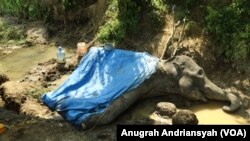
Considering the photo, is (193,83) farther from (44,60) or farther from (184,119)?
(44,60)

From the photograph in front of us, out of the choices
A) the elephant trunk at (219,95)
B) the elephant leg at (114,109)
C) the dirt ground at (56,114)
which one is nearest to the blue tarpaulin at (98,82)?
the elephant leg at (114,109)

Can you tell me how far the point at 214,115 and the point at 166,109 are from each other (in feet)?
3.76

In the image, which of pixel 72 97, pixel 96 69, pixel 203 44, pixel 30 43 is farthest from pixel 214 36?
pixel 30 43

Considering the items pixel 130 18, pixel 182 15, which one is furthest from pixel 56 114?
pixel 182 15

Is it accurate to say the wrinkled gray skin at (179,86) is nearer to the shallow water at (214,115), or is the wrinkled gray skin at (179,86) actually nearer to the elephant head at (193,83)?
the elephant head at (193,83)

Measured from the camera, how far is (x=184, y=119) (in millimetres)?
8867

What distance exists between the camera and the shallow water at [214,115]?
9.54m

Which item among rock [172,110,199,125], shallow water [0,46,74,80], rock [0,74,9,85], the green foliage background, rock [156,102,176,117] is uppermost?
the green foliage background

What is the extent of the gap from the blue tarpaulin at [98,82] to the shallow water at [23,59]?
2.94 metres

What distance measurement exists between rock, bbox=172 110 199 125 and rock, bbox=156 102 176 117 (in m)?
0.63

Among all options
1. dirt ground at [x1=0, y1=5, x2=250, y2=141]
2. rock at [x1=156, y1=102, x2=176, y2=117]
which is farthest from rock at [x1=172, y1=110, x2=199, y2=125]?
rock at [x1=156, y1=102, x2=176, y2=117]

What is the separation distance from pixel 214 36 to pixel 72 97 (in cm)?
443

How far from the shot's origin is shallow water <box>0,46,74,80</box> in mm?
13357

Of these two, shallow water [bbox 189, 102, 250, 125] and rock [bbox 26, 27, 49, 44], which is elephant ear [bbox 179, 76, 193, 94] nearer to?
shallow water [bbox 189, 102, 250, 125]
